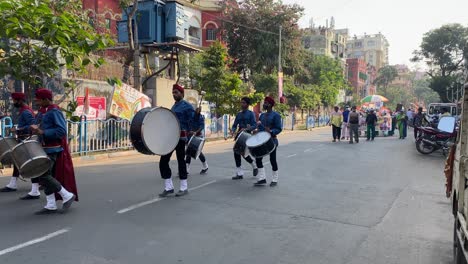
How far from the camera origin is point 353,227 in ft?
19.0

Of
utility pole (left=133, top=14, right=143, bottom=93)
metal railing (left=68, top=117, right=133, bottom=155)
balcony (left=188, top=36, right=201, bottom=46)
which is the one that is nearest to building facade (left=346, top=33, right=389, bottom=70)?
balcony (left=188, top=36, right=201, bottom=46)

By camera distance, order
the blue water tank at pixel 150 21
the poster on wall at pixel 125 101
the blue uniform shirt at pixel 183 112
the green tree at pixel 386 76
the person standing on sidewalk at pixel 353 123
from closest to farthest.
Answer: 1. the blue uniform shirt at pixel 183 112
2. the poster on wall at pixel 125 101
3. the blue water tank at pixel 150 21
4. the person standing on sidewalk at pixel 353 123
5. the green tree at pixel 386 76

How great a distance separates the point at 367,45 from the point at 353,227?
147512 millimetres

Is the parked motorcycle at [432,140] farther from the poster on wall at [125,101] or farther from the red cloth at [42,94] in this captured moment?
the red cloth at [42,94]

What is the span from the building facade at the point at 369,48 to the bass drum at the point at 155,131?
134 metres

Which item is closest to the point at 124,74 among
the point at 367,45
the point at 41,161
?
the point at 41,161

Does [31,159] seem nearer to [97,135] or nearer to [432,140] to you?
[97,135]

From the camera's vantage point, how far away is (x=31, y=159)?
5.64 meters

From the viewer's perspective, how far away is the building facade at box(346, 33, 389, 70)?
136 metres

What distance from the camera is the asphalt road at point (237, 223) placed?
4.58m

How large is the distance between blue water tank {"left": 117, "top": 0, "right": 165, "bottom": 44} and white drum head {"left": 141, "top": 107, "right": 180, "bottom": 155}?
12035mm

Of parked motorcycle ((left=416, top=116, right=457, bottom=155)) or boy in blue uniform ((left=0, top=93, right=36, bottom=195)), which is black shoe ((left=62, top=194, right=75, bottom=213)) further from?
parked motorcycle ((left=416, top=116, right=457, bottom=155))

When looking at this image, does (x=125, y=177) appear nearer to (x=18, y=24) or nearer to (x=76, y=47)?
(x=76, y=47)

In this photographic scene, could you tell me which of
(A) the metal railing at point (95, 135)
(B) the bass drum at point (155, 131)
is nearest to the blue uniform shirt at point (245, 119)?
(B) the bass drum at point (155, 131)
